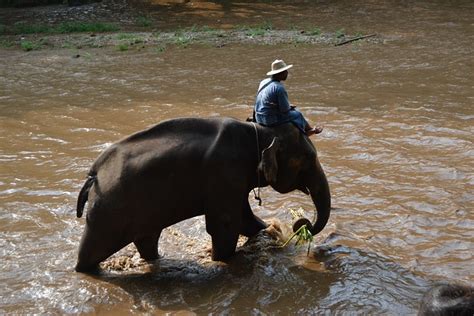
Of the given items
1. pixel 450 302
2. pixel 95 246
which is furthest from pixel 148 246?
pixel 450 302

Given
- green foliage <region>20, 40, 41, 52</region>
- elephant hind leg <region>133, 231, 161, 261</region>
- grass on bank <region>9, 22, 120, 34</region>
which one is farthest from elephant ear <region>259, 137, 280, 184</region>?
grass on bank <region>9, 22, 120, 34</region>

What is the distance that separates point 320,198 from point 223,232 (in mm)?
945

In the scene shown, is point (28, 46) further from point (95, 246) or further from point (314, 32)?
point (95, 246)

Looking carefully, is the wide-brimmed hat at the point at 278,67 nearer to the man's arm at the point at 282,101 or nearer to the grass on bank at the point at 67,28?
the man's arm at the point at 282,101

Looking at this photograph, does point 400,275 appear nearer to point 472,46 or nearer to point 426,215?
point 426,215

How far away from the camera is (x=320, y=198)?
19.3ft

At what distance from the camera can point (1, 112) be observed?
1093 cm

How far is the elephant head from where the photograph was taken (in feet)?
18.1

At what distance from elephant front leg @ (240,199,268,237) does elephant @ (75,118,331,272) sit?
0.47 metres

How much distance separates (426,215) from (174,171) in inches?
108

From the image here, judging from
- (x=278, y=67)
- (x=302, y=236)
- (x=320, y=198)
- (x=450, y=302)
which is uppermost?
(x=278, y=67)

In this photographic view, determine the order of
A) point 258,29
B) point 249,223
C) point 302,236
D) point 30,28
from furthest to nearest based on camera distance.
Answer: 1. point 30,28
2. point 258,29
3. point 249,223
4. point 302,236

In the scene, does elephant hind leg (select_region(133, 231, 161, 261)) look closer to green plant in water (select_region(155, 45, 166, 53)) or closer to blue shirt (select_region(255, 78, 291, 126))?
blue shirt (select_region(255, 78, 291, 126))

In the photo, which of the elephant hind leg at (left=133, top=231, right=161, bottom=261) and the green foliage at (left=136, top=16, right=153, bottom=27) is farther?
the green foliage at (left=136, top=16, right=153, bottom=27)
